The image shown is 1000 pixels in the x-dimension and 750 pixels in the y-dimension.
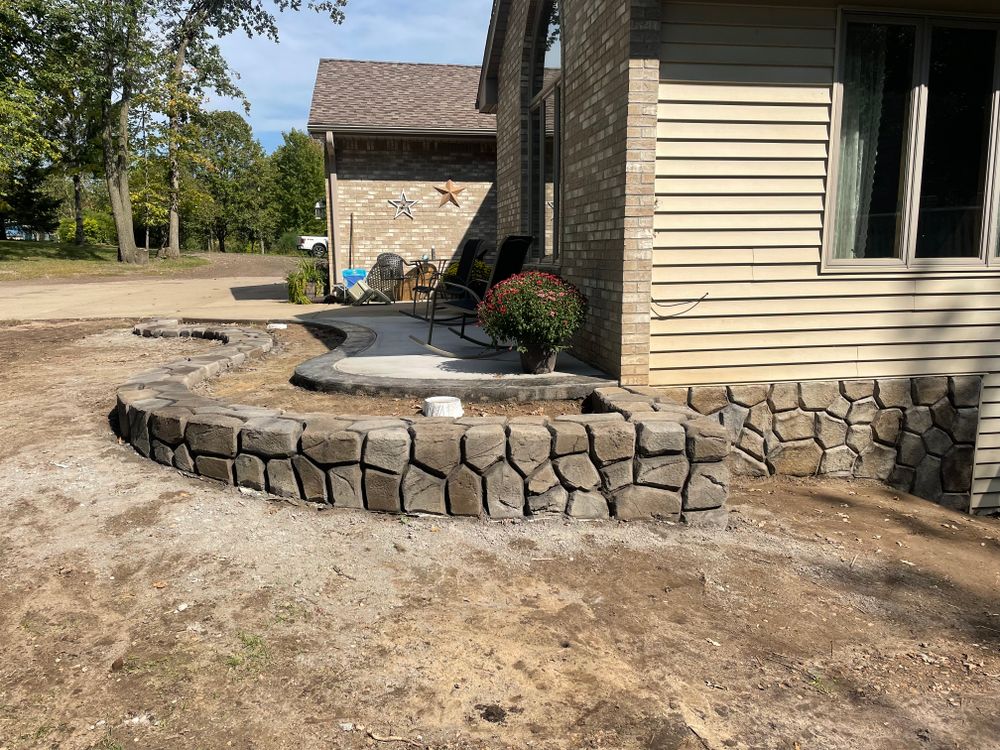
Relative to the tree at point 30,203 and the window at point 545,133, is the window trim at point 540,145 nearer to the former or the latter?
the window at point 545,133

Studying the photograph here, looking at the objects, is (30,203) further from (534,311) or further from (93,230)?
(534,311)

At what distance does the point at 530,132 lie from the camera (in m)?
7.50

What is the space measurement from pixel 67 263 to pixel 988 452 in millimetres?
26328

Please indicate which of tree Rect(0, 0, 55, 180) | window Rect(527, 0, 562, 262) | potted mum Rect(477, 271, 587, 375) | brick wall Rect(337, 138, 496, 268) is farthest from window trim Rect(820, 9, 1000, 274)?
tree Rect(0, 0, 55, 180)

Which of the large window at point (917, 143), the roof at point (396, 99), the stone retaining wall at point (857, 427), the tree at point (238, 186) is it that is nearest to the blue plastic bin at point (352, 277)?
the roof at point (396, 99)

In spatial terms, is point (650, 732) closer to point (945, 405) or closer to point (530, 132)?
point (945, 405)

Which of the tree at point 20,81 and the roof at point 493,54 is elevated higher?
the tree at point 20,81

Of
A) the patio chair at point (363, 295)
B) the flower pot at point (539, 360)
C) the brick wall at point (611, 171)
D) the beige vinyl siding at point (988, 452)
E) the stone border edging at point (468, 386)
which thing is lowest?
the beige vinyl siding at point (988, 452)

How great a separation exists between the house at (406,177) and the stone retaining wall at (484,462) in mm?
10432

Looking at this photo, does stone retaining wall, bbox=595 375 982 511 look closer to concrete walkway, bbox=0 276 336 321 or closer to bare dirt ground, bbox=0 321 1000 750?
bare dirt ground, bbox=0 321 1000 750

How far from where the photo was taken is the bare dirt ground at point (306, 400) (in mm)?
4441

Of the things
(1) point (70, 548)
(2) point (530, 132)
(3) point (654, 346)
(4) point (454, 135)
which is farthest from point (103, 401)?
(4) point (454, 135)

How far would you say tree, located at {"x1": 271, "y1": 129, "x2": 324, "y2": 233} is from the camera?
150ft

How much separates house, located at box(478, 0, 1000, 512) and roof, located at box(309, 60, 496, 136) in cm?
832
